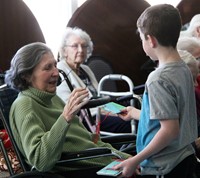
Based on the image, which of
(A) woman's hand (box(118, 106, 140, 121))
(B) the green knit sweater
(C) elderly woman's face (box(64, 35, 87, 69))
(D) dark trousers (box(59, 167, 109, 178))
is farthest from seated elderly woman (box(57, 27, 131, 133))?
(D) dark trousers (box(59, 167, 109, 178))

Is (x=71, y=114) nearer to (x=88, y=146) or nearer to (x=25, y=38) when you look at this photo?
(x=88, y=146)

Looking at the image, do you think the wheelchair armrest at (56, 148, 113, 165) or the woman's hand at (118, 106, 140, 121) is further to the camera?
the woman's hand at (118, 106, 140, 121)

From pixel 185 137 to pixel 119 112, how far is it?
47cm

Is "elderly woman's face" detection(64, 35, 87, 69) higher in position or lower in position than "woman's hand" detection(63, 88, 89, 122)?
lower

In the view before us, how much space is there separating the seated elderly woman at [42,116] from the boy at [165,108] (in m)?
0.30

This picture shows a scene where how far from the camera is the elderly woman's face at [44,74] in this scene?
1.92 meters

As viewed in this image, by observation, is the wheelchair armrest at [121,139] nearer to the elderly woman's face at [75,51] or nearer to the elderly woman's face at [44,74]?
the elderly woman's face at [44,74]

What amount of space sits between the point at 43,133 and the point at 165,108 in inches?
21.8

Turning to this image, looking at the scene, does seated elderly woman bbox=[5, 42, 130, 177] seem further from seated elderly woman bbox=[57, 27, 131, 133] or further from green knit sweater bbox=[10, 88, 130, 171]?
seated elderly woman bbox=[57, 27, 131, 133]

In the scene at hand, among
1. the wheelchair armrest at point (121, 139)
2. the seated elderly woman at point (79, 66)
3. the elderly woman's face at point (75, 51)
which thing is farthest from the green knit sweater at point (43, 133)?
the elderly woman's face at point (75, 51)

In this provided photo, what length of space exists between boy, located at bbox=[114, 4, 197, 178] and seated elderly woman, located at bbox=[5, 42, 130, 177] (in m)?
0.30

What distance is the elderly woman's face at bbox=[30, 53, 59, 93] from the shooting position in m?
1.92

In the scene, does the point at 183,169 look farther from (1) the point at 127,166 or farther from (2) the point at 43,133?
(2) the point at 43,133

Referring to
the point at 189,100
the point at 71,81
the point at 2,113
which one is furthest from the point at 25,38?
the point at 189,100
